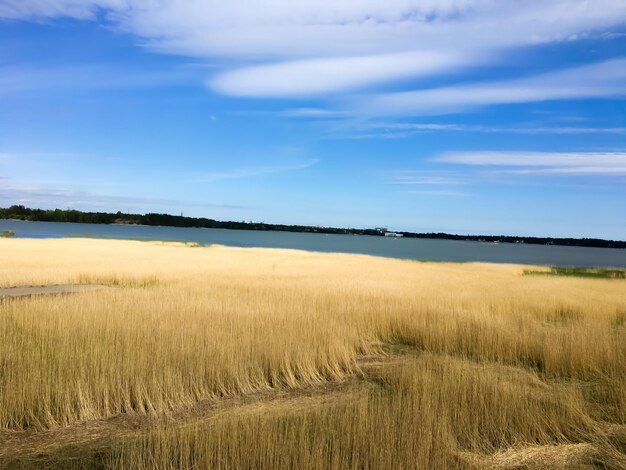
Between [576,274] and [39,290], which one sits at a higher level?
[576,274]

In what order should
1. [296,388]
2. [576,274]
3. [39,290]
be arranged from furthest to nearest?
[576,274] → [39,290] → [296,388]

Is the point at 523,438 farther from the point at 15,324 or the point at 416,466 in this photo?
the point at 15,324

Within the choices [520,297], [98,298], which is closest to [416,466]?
[98,298]

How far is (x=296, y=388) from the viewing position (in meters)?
9.03

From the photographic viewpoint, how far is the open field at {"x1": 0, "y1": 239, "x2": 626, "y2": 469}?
19.3 feet

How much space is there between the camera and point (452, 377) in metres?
8.45

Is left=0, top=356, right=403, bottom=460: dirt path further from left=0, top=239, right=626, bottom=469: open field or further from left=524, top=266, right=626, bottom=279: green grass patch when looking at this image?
left=524, top=266, right=626, bottom=279: green grass patch

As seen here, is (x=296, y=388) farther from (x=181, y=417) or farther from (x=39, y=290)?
(x=39, y=290)

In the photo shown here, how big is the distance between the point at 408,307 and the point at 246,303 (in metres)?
5.19

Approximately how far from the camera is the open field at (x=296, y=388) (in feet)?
19.3

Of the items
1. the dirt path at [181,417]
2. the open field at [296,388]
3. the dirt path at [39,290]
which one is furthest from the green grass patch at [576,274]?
the dirt path at [181,417]

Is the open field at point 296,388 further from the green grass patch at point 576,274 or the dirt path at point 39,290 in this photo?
Answer: the green grass patch at point 576,274

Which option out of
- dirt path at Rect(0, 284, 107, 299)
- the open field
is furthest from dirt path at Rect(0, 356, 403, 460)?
dirt path at Rect(0, 284, 107, 299)

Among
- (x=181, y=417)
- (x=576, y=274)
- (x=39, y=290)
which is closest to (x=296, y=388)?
(x=181, y=417)
